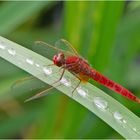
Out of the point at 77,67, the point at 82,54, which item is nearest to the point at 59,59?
the point at 77,67

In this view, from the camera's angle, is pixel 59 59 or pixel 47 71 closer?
pixel 47 71

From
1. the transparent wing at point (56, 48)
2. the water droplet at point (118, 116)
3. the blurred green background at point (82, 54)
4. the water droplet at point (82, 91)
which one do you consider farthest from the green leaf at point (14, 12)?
the water droplet at point (118, 116)

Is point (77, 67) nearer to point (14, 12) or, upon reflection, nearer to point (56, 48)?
point (56, 48)

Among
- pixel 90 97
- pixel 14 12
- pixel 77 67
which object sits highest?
pixel 90 97

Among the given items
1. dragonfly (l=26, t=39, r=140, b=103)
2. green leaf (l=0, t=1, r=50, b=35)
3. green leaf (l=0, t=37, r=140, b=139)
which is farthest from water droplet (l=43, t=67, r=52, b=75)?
green leaf (l=0, t=1, r=50, b=35)

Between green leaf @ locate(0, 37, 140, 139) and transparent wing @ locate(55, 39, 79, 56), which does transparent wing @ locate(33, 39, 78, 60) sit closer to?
transparent wing @ locate(55, 39, 79, 56)

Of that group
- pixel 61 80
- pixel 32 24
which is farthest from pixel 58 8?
pixel 61 80

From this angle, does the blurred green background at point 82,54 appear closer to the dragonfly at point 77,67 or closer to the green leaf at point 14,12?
the green leaf at point 14,12
